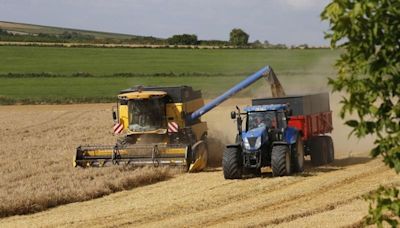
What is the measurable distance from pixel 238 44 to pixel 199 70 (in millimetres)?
23028

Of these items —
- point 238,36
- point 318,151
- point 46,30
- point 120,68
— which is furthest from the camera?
point 46,30

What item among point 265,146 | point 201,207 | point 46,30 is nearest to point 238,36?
point 46,30

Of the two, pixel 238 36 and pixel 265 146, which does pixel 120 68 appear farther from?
pixel 265 146

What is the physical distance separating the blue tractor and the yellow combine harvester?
7.92 ft

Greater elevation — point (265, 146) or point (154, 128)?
point (154, 128)

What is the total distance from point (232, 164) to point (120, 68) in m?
49.2

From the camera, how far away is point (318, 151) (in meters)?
22.6

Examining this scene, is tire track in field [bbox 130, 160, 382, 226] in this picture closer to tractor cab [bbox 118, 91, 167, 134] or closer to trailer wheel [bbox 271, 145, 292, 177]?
trailer wheel [bbox 271, 145, 292, 177]

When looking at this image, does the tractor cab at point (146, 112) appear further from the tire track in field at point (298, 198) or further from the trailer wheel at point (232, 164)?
the tire track in field at point (298, 198)

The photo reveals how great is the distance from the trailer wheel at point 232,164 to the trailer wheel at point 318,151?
13.0ft

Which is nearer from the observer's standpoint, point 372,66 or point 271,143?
point 372,66

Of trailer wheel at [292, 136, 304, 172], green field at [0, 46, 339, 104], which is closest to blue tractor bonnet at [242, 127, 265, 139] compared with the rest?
trailer wheel at [292, 136, 304, 172]

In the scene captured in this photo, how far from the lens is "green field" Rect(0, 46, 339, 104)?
5362 cm

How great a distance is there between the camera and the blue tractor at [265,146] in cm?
1923
